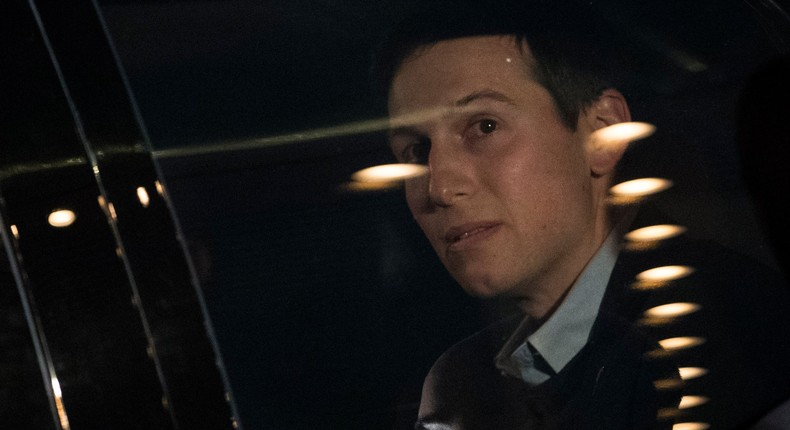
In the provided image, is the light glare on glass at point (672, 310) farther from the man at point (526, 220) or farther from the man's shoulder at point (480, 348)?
the man's shoulder at point (480, 348)

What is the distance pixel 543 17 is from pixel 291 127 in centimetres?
44

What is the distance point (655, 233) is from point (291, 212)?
0.57 metres

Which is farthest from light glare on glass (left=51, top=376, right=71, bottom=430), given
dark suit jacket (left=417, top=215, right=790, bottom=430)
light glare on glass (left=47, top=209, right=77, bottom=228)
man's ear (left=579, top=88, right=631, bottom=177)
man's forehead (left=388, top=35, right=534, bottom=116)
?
man's ear (left=579, top=88, right=631, bottom=177)

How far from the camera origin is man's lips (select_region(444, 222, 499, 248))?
1.42 m

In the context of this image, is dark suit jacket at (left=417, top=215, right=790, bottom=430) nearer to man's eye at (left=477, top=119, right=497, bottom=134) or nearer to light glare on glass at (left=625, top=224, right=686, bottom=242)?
light glare on glass at (left=625, top=224, right=686, bottom=242)

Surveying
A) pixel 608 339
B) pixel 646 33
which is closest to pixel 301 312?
pixel 608 339

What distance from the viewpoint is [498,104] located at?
1.48 m

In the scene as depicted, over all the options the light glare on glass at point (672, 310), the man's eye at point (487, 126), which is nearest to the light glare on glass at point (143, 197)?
the man's eye at point (487, 126)

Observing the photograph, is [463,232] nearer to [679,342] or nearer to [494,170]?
[494,170]

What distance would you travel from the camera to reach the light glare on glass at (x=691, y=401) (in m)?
1.55

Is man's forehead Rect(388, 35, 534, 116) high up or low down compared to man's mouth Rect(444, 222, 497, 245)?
up

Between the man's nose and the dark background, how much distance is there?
53mm

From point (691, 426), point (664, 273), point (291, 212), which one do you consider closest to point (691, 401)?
point (691, 426)

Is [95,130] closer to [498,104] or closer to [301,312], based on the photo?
[301,312]
